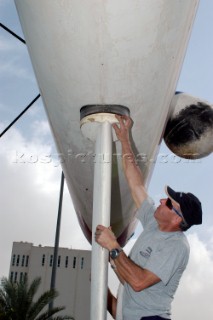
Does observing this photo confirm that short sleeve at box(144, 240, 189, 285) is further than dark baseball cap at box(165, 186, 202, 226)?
No

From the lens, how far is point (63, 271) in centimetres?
6150

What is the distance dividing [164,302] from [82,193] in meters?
1.52

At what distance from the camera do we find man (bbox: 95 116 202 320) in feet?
7.07

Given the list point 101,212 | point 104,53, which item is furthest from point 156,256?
point 104,53

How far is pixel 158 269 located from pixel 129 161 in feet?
2.51

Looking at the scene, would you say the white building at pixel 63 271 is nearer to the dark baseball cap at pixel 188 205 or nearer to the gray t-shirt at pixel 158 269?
the gray t-shirt at pixel 158 269

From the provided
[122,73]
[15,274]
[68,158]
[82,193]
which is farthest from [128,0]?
[15,274]

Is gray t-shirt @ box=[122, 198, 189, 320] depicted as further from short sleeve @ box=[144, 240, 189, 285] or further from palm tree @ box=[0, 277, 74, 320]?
palm tree @ box=[0, 277, 74, 320]

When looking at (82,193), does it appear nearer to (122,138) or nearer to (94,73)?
(122,138)

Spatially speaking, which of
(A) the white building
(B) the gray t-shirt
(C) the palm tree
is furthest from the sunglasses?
(A) the white building

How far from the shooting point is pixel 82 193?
359 cm

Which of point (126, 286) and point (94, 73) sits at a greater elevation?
point (94, 73)

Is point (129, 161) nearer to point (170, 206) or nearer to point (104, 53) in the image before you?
point (170, 206)

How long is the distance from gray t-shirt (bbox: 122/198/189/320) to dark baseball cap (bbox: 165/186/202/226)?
0.11 m
